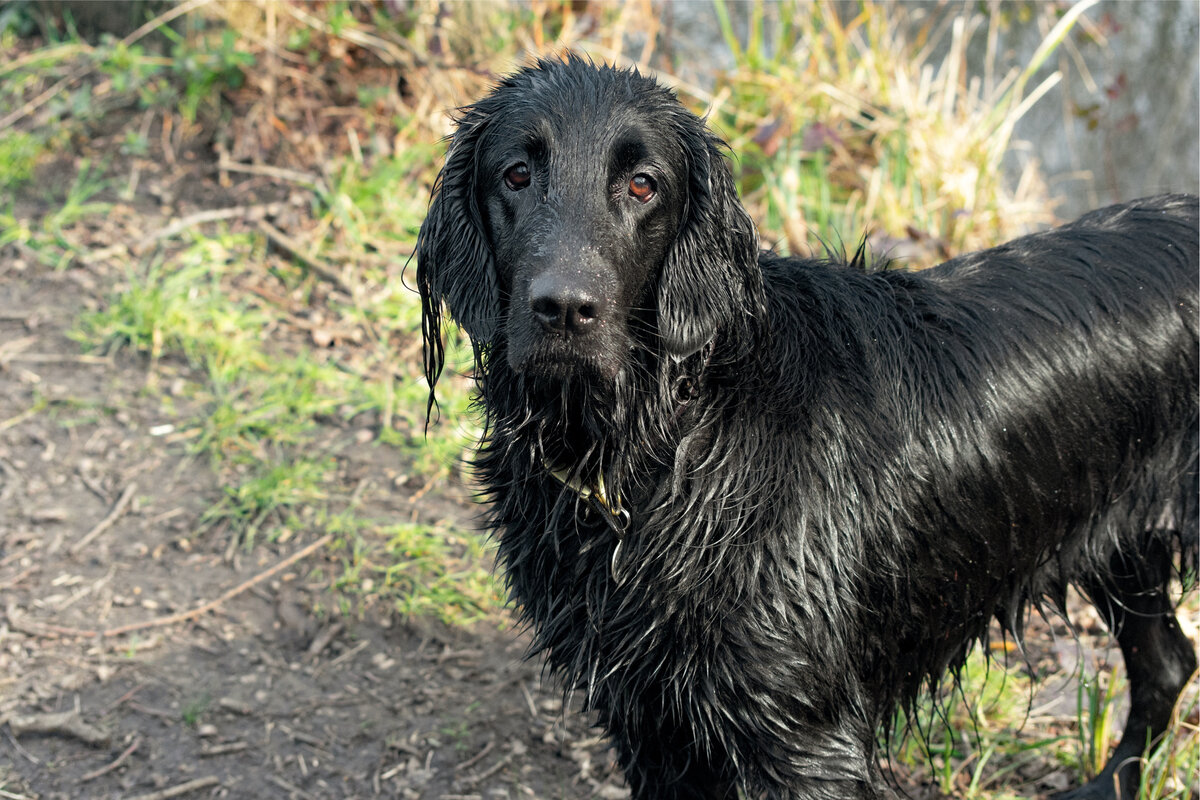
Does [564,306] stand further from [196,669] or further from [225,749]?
[196,669]

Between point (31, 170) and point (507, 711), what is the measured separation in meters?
4.02

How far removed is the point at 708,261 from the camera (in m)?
2.33

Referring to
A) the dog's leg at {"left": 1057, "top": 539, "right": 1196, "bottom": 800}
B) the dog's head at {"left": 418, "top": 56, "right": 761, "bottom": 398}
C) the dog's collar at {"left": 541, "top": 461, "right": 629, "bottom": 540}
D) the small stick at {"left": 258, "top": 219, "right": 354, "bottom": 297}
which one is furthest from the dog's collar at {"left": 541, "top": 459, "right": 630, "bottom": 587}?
the small stick at {"left": 258, "top": 219, "right": 354, "bottom": 297}

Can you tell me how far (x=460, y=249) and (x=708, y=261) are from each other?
22.9 inches

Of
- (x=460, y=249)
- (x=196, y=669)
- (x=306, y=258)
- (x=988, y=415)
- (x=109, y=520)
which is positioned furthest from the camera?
(x=306, y=258)

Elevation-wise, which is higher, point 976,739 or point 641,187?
point 641,187

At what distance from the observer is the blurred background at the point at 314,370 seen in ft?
11.2

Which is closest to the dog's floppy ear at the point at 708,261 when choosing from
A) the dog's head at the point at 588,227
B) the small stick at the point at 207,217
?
the dog's head at the point at 588,227

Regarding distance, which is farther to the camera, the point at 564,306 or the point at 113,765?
the point at 113,765

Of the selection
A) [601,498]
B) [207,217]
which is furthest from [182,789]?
[207,217]

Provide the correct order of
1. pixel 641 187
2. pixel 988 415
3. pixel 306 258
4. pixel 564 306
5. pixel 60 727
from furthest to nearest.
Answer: pixel 306 258, pixel 60 727, pixel 988 415, pixel 641 187, pixel 564 306

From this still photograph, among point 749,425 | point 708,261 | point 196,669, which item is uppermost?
point 708,261

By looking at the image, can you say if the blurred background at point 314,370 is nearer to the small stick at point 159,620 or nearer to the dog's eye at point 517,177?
the small stick at point 159,620

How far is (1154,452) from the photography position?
9.10 ft
